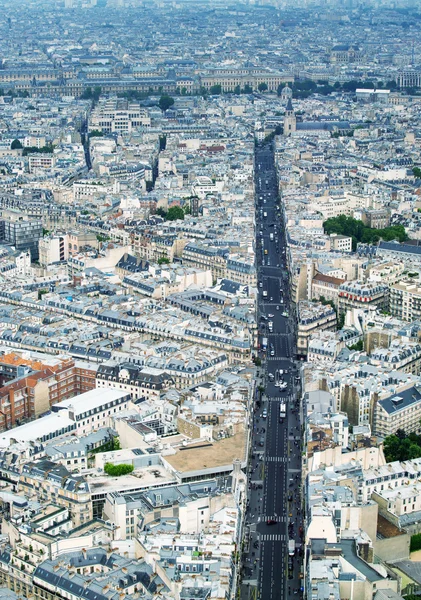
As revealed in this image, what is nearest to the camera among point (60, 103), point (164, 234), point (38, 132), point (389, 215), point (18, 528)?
point (18, 528)

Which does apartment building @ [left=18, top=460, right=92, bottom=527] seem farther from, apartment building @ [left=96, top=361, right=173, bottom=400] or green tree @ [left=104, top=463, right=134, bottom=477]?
apartment building @ [left=96, top=361, right=173, bottom=400]

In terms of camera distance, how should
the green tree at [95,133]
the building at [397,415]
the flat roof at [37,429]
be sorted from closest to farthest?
the flat roof at [37,429], the building at [397,415], the green tree at [95,133]

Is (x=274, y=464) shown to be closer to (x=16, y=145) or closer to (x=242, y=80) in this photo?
(x=16, y=145)

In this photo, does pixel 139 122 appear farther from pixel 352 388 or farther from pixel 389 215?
pixel 352 388

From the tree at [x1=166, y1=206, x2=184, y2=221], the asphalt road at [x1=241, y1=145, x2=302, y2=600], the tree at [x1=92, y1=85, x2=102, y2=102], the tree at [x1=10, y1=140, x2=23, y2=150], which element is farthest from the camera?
the tree at [x1=92, y1=85, x2=102, y2=102]

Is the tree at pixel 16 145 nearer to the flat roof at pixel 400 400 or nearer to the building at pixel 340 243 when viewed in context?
the building at pixel 340 243

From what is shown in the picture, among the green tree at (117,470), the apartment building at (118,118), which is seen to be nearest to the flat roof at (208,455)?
the green tree at (117,470)

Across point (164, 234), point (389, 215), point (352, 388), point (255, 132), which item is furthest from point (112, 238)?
point (255, 132)

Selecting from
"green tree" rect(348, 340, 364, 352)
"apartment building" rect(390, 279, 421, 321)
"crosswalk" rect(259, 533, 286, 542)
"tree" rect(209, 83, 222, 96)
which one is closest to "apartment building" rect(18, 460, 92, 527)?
"crosswalk" rect(259, 533, 286, 542)
